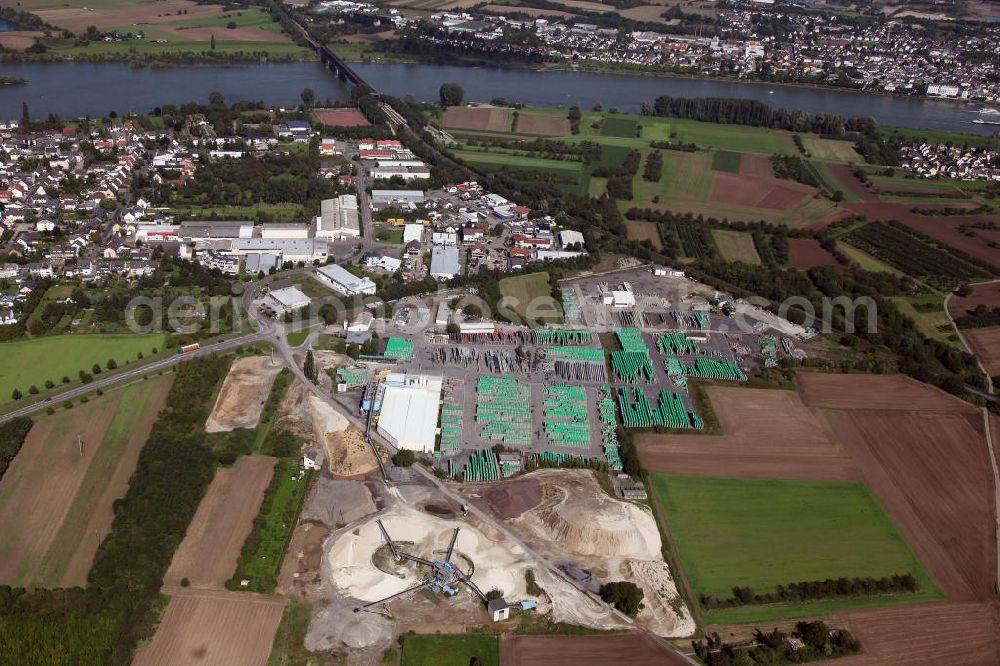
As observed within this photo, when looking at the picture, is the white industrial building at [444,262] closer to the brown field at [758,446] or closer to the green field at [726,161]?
the brown field at [758,446]

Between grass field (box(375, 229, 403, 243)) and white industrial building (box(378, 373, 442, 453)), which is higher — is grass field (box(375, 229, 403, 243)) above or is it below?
above

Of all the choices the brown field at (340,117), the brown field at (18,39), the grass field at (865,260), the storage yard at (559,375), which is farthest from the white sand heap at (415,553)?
the brown field at (18,39)

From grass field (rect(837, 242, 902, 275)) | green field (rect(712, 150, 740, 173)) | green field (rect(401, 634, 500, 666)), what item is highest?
green field (rect(712, 150, 740, 173))

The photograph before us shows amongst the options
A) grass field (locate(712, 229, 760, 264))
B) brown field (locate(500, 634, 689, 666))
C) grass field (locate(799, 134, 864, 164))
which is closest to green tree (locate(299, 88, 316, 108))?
grass field (locate(712, 229, 760, 264))

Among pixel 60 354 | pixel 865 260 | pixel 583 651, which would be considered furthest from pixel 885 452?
pixel 60 354

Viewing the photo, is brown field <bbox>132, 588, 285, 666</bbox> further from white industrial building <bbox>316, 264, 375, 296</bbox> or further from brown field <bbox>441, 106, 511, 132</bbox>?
brown field <bbox>441, 106, 511, 132</bbox>
